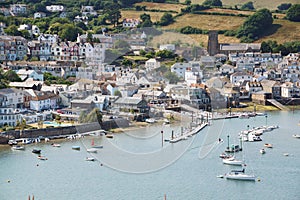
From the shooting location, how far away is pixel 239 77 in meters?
20.4

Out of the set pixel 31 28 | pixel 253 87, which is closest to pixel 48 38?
pixel 31 28

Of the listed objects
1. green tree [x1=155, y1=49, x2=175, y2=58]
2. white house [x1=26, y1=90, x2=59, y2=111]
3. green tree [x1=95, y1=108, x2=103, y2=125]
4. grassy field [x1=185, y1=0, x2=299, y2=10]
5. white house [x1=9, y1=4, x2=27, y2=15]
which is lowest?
green tree [x1=95, y1=108, x2=103, y2=125]

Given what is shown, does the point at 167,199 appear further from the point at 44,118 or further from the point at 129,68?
the point at 129,68

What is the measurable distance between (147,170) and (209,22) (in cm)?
1871

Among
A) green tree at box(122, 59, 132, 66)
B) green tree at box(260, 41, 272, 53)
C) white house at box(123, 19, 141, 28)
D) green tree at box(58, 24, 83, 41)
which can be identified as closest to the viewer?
green tree at box(122, 59, 132, 66)

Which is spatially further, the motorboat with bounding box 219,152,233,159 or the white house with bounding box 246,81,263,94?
the white house with bounding box 246,81,263,94

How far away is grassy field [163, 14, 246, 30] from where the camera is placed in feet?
92.3

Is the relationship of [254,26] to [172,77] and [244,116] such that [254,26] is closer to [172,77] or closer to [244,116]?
[172,77]

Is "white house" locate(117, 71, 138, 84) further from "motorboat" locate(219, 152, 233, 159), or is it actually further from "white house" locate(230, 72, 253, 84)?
"motorboat" locate(219, 152, 233, 159)

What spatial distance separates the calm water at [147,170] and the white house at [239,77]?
6.76 metres

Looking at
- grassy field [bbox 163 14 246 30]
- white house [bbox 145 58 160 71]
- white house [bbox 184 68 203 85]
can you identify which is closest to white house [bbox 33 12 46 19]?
grassy field [bbox 163 14 246 30]

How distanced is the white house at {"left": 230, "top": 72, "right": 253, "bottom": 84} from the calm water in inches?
266

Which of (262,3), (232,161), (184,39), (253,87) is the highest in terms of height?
(262,3)

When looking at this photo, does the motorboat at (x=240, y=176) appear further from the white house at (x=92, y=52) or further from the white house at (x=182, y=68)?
the white house at (x=92, y=52)
